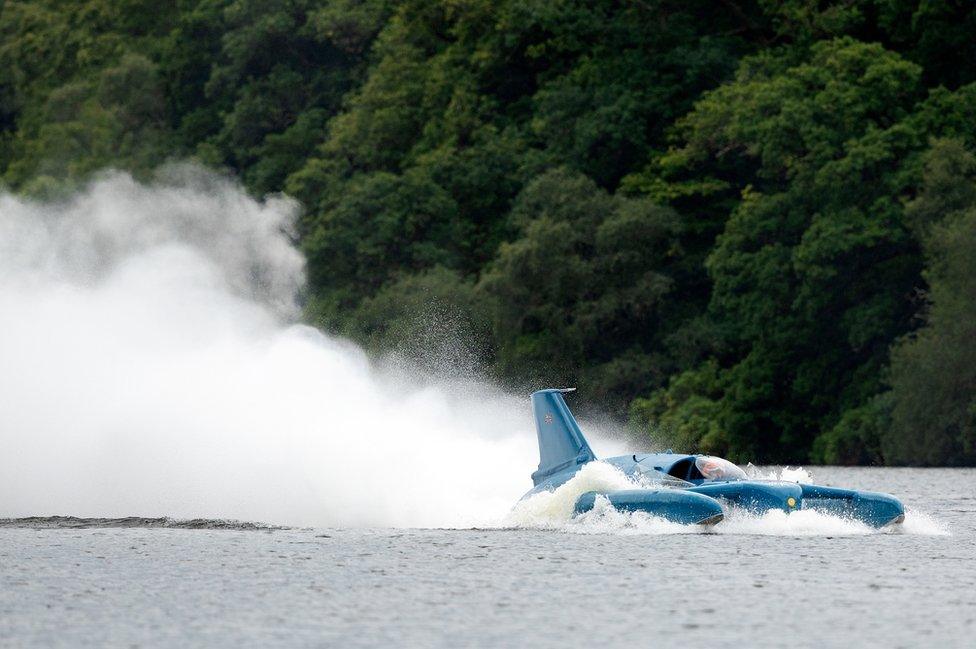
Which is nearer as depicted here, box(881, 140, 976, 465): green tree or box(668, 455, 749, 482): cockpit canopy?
box(668, 455, 749, 482): cockpit canopy

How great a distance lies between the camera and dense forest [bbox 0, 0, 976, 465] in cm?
7688

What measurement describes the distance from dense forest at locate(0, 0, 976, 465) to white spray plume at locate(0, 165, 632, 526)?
22127 millimetres

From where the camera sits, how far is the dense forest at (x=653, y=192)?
76.9 metres

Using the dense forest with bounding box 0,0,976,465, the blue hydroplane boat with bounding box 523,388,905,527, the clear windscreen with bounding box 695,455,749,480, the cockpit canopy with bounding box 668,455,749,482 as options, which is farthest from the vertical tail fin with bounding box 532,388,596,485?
the dense forest with bounding box 0,0,976,465

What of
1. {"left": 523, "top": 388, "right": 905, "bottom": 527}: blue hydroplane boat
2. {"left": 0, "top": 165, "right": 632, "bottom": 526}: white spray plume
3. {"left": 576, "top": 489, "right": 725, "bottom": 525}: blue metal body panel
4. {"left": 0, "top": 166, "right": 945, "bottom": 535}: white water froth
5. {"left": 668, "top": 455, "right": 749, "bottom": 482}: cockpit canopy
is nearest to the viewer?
{"left": 576, "top": 489, "right": 725, "bottom": 525}: blue metal body panel

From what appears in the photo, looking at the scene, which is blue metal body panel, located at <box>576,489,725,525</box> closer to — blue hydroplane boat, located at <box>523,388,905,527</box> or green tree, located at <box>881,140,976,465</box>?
blue hydroplane boat, located at <box>523,388,905,527</box>

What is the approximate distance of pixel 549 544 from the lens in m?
36.2

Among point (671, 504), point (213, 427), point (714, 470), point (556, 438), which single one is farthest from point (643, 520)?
point (213, 427)

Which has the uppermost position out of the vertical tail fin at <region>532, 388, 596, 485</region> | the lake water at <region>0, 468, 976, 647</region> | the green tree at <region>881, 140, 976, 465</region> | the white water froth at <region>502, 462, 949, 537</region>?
the green tree at <region>881, 140, 976, 465</region>

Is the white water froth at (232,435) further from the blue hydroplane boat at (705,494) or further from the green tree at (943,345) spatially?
the green tree at (943,345)

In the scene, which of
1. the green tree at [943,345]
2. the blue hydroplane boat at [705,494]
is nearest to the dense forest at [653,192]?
the green tree at [943,345]

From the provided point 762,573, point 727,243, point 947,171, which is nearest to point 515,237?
point 727,243

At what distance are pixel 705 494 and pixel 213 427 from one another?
1532 cm

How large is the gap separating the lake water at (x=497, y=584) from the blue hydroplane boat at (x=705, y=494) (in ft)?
1.13
